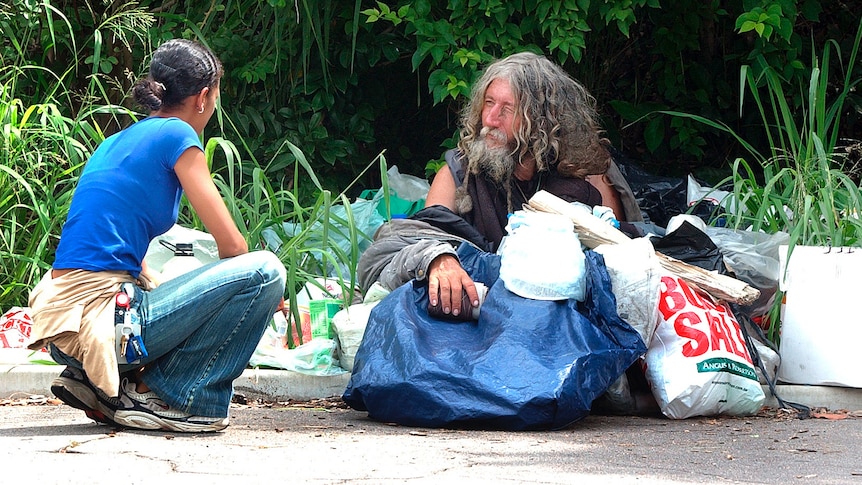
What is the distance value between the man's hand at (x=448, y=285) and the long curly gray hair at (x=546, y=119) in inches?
24.8

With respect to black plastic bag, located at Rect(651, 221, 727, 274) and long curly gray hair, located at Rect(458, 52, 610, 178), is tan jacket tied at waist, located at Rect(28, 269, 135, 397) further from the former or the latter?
black plastic bag, located at Rect(651, 221, 727, 274)

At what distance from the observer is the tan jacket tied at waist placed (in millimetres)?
3053

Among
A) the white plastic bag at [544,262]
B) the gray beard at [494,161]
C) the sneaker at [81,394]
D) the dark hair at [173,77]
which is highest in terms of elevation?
the dark hair at [173,77]

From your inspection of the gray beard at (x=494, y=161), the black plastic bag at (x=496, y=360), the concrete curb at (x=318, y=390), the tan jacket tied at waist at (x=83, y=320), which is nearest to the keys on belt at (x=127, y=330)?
the tan jacket tied at waist at (x=83, y=320)

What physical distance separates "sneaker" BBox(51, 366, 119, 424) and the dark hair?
30.1 inches

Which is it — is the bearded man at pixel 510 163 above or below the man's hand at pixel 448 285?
above

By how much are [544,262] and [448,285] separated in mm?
323

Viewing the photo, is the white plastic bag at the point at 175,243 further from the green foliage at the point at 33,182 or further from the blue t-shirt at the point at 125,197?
the blue t-shirt at the point at 125,197

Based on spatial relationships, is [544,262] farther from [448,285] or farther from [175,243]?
[175,243]

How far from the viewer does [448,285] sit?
3.79 m

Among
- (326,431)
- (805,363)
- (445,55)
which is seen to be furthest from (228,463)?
(445,55)

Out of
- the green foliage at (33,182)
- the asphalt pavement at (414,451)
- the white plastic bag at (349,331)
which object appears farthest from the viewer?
the green foliage at (33,182)

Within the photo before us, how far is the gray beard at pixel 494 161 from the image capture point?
14.3 ft

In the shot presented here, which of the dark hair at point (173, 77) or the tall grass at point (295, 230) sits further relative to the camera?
the tall grass at point (295, 230)
